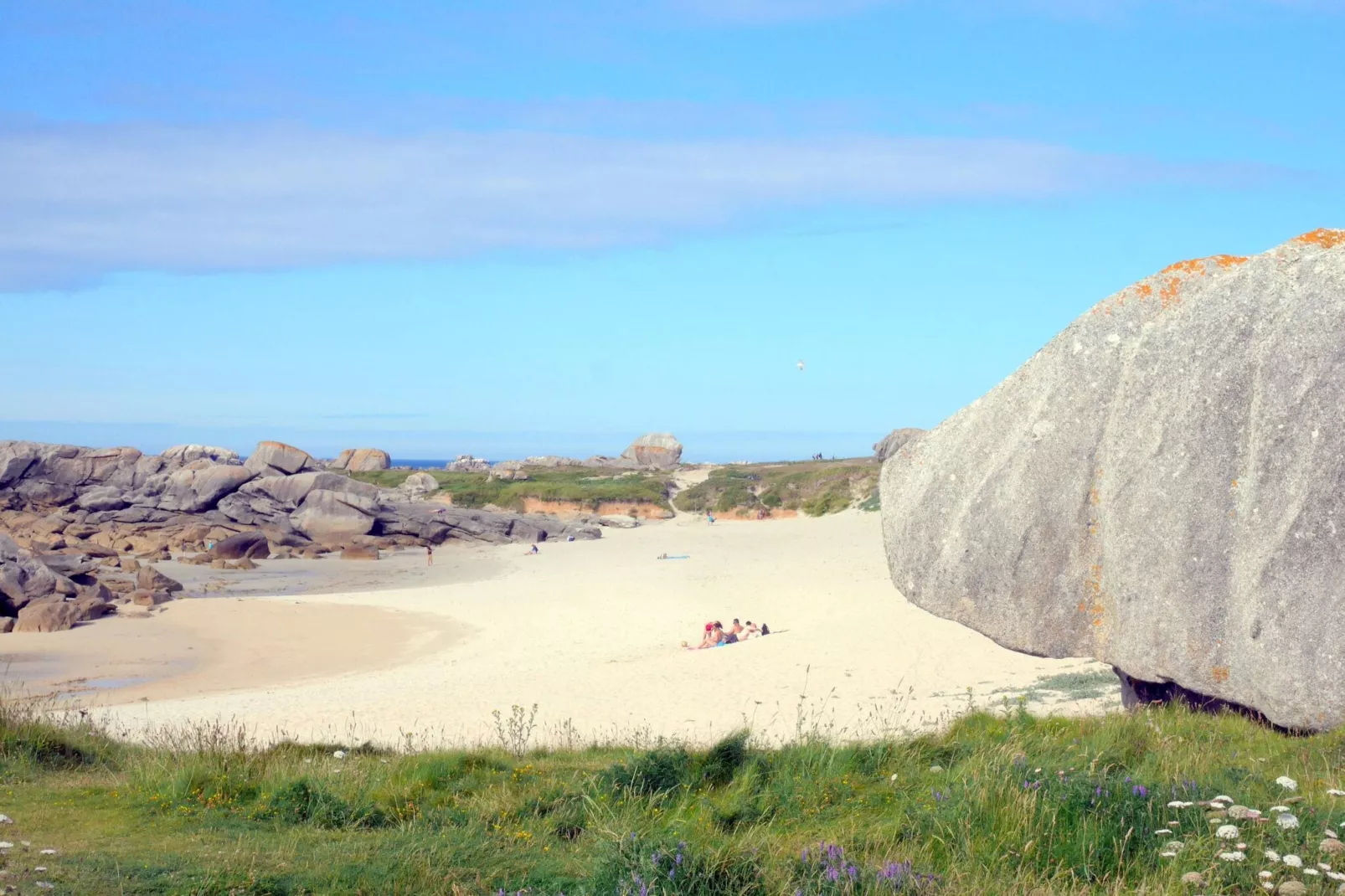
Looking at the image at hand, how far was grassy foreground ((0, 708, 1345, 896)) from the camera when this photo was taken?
5.27 meters

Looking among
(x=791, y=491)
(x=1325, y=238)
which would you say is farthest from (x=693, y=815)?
(x=791, y=491)

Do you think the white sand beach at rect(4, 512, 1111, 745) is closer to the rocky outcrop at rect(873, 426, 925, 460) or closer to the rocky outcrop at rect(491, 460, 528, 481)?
the rocky outcrop at rect(873, 426, 925, 460)

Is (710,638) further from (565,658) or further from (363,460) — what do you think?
(363,460)

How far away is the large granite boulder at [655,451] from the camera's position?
109m

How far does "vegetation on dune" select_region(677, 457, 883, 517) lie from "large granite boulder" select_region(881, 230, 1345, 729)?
45.0 m

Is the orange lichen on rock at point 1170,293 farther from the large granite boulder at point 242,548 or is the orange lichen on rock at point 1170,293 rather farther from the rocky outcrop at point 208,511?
the rocky outcrop at point 208,511

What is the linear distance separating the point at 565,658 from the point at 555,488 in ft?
172

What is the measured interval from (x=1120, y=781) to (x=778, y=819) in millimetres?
2000

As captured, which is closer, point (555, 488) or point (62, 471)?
point (62, 471)

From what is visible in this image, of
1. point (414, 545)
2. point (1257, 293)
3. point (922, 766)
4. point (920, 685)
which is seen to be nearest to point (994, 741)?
point (922, 766)

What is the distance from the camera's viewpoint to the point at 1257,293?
8922 mm

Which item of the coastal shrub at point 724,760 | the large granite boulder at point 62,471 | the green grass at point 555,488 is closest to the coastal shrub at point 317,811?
the coastal shrub at point 724,760

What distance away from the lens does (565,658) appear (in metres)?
21.8

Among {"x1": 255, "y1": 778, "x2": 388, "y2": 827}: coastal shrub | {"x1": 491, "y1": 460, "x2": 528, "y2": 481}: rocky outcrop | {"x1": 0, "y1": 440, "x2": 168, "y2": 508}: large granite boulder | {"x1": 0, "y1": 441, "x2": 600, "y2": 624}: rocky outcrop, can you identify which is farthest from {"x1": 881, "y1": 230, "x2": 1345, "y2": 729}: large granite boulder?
{"x1": 491, "y1": 460, "x2": 528, "y2": 481}: rocky outcrop
